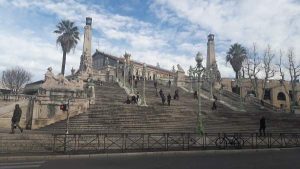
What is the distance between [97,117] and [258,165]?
16.8 metres

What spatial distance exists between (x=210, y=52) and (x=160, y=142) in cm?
4186

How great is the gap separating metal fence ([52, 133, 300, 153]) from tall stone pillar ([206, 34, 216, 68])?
3664 cm

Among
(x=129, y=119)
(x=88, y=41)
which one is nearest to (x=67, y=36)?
(x=88, y=41)

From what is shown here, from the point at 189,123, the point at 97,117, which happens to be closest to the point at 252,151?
the point at 189,123

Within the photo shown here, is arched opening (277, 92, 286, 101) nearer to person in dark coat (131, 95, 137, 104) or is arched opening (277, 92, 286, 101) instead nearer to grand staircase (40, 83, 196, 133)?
grand staircase (40, 83, 196, 133)

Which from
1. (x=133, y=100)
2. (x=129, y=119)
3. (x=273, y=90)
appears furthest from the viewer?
(x=273, y=90)

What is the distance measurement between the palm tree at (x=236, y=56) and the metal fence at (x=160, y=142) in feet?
158

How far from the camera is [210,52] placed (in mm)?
57844

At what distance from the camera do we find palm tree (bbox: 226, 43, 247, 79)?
67.9 metres

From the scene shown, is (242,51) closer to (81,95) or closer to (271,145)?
(81,95)

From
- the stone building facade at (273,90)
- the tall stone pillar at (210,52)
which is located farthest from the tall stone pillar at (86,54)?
the stone building facade at (273,90)

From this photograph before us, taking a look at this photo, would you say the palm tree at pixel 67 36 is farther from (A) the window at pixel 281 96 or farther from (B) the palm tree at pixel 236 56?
(A) the window at pixel 281 96

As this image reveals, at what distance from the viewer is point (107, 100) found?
3294 centimetres

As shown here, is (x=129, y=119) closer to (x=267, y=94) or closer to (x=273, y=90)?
(x=267, y=94)
